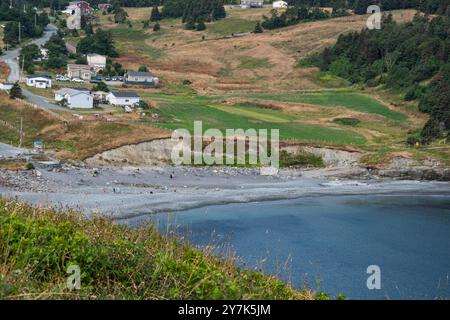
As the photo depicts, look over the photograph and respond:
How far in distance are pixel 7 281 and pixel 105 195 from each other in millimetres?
25661

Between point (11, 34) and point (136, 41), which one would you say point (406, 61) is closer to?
point (136, 41)

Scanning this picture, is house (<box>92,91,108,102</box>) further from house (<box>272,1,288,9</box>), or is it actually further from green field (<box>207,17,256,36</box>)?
house (<box>272,1,288,9</box>)

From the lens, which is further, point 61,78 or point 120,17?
point 120,17

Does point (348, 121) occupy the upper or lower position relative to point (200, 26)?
lower

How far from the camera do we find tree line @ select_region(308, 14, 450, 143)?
2206 inches

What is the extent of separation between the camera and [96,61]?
72188 millimetres

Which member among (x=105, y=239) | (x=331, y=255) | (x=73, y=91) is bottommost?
(x=331, y=255)

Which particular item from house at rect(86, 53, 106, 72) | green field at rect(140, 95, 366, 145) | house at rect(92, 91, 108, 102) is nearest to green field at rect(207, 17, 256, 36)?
house at rect(86, 53, 106, 72)

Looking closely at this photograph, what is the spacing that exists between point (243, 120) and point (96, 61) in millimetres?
26909

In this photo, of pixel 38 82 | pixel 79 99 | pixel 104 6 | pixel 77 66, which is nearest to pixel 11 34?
pixel 77 66

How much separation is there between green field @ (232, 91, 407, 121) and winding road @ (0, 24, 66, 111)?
19.6 m

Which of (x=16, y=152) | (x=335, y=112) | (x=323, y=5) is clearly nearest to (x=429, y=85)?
(x=335, y=112)

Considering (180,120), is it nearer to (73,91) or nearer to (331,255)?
(73,91)

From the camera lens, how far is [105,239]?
30.6ft
